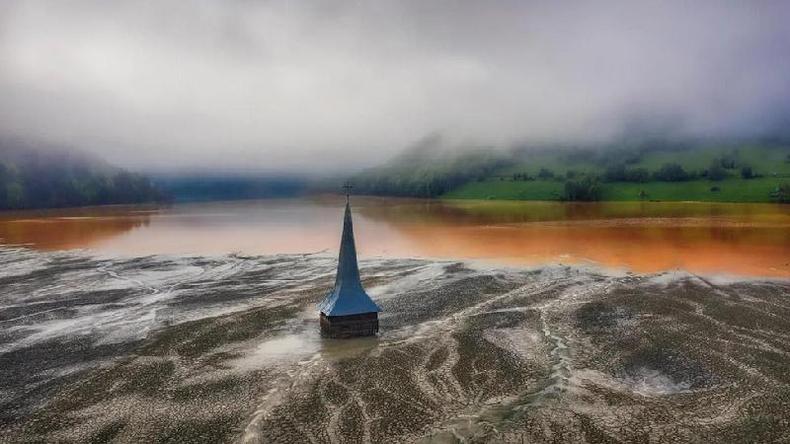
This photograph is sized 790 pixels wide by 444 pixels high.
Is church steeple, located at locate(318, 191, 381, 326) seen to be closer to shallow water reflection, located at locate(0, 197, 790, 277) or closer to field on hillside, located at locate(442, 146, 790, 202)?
shallow water reflection, located at locate(0, 197, 790, 277)

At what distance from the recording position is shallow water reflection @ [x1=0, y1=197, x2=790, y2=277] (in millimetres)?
54375

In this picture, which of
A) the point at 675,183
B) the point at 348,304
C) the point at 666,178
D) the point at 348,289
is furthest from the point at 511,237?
the point at 666,178

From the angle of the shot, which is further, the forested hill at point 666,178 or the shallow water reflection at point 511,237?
the forested hill at point 666,178

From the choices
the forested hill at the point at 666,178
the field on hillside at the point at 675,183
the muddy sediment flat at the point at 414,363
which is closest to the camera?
the muddy sediment flat at the point at 414,363

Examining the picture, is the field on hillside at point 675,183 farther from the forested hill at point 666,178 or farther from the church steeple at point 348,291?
the church steeple at point 348,291

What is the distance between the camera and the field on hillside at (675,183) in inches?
5482

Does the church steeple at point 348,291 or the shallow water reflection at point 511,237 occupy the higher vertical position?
the church steeple at point 348,291

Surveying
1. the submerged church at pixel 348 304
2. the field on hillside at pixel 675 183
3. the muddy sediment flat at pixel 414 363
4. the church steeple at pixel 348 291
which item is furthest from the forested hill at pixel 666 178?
the church steeple at pixel 348 291

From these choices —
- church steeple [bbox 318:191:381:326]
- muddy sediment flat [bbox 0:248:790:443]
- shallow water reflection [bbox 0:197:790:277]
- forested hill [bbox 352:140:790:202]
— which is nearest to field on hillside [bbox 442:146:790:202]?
forested hill [bbox 352:140:790:202]

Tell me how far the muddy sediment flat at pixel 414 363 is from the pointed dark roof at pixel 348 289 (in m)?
1.70

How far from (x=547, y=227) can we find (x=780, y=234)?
2947 cm

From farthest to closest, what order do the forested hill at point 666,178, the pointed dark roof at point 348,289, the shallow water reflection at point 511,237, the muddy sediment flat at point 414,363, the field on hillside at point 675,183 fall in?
the forested hill at point 666,178 < the field on hillside at point 675,183 < the shallow water reflection at point 511,237 < the pointed dark roof at point 348,289 < the muddy sediment flat at point 414,363

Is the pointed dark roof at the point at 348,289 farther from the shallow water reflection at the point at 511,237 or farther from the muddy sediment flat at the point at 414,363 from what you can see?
the shallow water reflection at the point at 511,237

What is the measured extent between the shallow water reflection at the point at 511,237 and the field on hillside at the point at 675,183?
2495cm
